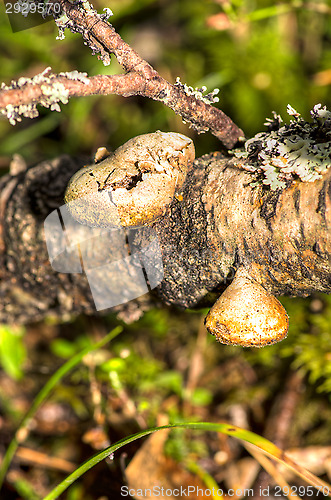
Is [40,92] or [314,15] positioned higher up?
[314,15]

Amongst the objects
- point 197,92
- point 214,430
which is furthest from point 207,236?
point 214,430

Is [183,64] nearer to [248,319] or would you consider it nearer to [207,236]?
[207,236]

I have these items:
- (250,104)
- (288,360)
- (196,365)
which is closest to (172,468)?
(196,365)

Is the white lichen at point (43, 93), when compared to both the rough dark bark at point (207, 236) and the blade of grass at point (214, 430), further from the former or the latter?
the blade of grass at point (214, 430)

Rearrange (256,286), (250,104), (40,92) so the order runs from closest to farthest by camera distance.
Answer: (40,92)
(256,286)
(250,104)

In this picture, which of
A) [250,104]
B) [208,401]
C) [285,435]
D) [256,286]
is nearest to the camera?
[256,286]

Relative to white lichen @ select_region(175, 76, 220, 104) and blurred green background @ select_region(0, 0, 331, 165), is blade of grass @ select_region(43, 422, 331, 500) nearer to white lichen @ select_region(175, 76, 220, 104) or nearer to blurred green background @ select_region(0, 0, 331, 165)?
white lichen @ select_region(175, 76, 220, 104)

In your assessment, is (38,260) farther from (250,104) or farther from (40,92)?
(250,104)
